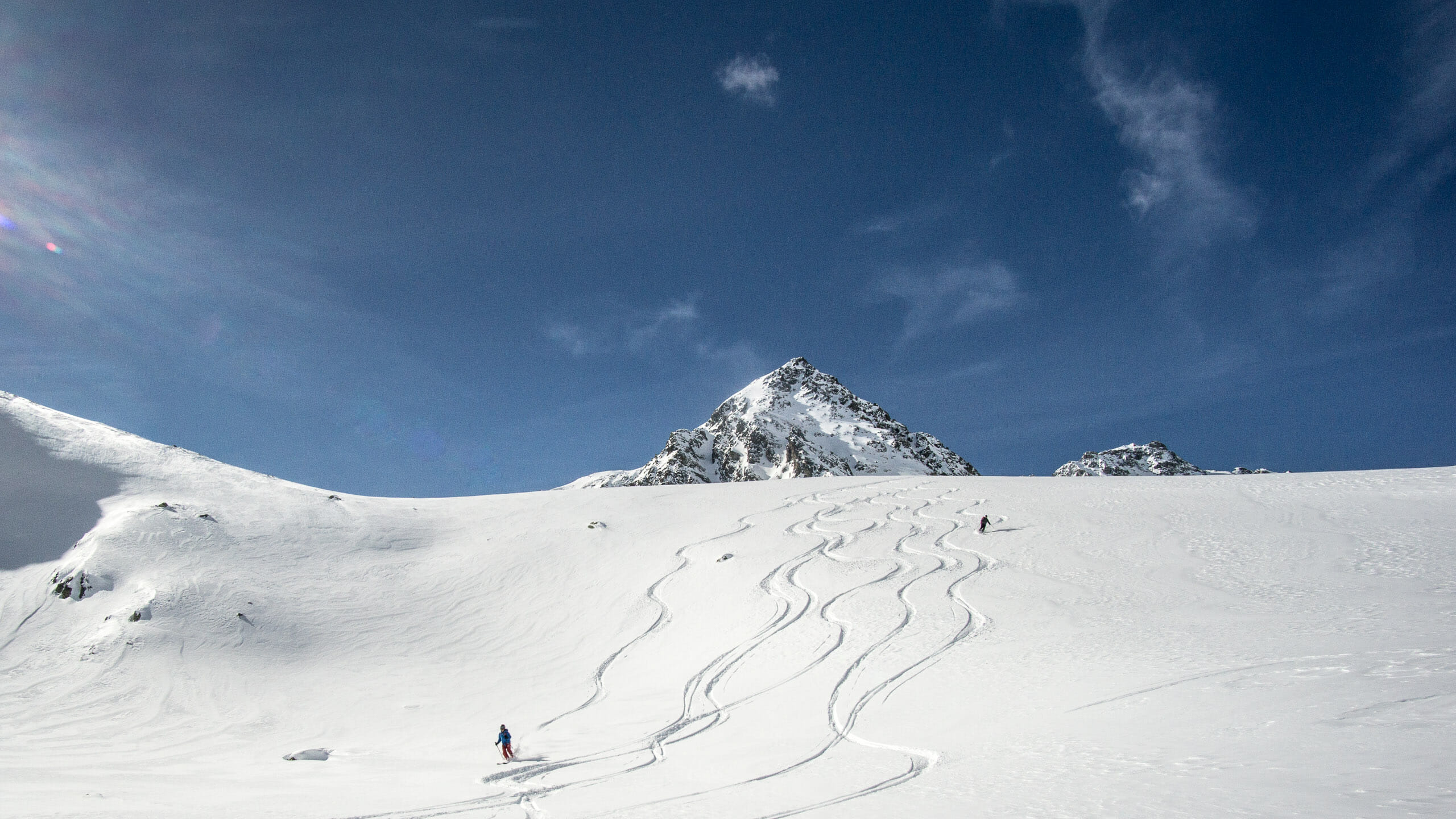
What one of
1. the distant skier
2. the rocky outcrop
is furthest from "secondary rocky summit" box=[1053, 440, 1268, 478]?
the distant skier

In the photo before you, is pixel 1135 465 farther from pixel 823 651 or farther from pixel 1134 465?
pixel 823 651

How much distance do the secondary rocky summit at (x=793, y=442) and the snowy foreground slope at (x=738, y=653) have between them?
110 meters

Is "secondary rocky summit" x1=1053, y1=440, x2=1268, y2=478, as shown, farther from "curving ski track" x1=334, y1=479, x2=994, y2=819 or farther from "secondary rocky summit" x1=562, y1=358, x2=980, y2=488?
"curving ski track" x1=334, y1=479, x2=994, y2=819

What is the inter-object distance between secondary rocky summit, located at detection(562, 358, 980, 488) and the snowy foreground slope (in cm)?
11009

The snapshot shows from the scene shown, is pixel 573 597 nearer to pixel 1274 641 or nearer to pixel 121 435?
pixel 1274 641

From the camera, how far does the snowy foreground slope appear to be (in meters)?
10.8

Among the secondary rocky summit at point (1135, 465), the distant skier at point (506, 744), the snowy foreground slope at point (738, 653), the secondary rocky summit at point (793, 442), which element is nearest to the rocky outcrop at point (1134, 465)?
the secondary rocky summit at point (1135, 465)

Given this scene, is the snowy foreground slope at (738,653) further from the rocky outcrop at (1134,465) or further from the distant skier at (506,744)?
the rocky outcrop at (1134,465)

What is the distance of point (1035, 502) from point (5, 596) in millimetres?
45472

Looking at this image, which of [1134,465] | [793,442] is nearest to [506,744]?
[793,442]

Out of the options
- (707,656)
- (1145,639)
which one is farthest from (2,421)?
(1145,639)

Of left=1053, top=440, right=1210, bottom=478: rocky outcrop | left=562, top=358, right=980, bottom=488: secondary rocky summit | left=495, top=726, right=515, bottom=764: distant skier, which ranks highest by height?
left=562, top=358, right=980, bottom=488: secondary rocky summit

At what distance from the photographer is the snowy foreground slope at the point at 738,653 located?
10758 mm

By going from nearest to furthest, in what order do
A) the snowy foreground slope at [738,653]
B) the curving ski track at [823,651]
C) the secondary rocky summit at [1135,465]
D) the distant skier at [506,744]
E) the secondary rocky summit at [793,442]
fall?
the snowy foreground slope at [738,653] < the curving ski track at [823,651] < the distant skier at [506,744] < the secondary rocky summit at [793,442] < the secondary rocky summit at [1135,465]
